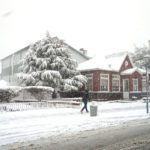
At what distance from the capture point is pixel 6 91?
20.2m

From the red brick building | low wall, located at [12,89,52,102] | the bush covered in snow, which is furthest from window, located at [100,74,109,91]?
the bush covered in snow

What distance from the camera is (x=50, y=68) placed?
86.0ft

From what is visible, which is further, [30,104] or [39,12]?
[39,12]

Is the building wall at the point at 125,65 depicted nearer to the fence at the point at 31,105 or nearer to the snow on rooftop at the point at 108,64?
the snow on rooftop at the point at 108,64

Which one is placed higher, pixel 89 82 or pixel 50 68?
pixel 50 68

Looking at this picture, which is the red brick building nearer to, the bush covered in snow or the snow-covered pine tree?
the snow-covered pine tree

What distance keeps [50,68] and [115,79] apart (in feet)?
31.1

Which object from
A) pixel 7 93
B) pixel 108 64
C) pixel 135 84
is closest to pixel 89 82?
pixel 108 64

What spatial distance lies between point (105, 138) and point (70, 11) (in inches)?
2563

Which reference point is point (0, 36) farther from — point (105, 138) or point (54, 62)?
point (105, 138)

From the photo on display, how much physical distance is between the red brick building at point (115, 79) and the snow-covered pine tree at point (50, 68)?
1945 millimetres

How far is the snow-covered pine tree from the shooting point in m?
24.7

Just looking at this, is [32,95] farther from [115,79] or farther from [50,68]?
[115,79]

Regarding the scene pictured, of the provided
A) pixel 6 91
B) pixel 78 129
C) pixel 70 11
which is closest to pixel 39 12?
pixel 70 11
